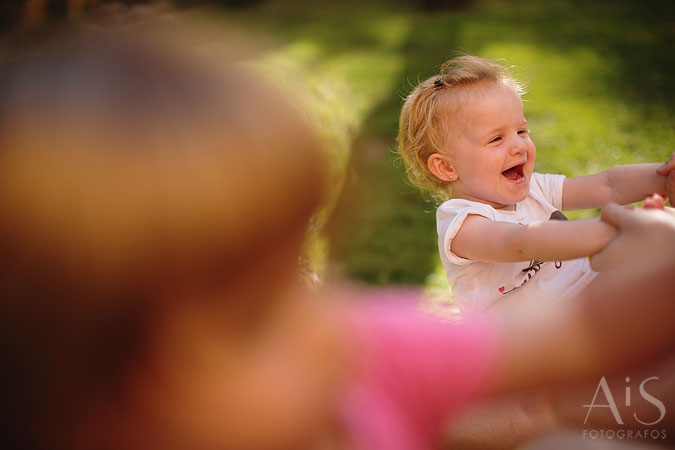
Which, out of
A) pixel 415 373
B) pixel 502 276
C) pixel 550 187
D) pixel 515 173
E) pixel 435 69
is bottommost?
pixel 502 276

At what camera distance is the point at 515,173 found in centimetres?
215

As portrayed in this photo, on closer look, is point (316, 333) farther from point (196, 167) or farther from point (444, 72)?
point (444, 72)

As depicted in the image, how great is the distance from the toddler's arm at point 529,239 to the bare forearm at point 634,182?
582mm

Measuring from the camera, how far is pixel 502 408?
A: 1736 mm

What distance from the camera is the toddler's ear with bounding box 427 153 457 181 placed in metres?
2.23

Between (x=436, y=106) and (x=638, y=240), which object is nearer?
(x=638, y=240)

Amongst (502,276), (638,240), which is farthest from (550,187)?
(638,240)

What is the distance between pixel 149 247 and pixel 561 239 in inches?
Answer: 46.9

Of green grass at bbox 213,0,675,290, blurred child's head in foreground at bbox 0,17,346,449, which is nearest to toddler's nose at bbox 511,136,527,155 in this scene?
green grass at bbox 213,0,675,290

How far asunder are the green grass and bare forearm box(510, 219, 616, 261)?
49cm

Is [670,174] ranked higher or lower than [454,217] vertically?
higher

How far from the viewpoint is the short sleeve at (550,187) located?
7.55 feet

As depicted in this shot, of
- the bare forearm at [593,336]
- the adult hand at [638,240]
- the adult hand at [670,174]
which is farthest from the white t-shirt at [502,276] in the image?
the bare forearm at [593,336]

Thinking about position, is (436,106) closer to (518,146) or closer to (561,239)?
(518,146)
